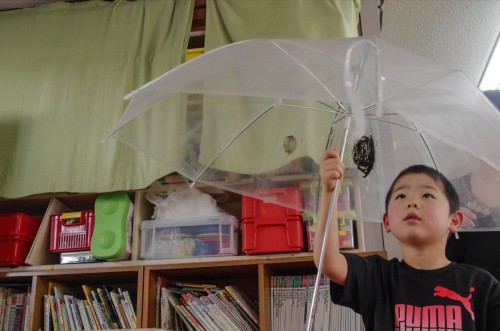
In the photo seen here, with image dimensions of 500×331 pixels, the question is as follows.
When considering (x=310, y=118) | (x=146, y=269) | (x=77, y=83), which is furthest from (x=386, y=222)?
(x=77, y=83)

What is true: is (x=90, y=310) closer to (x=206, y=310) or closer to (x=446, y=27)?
(x=206, y=310)

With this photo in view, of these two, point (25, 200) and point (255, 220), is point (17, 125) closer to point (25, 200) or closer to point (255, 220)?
point (25, 200)

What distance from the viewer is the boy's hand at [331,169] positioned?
1.25m

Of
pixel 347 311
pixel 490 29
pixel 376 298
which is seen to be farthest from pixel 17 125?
pixel 490 29

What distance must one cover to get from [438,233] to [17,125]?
83.7 inches

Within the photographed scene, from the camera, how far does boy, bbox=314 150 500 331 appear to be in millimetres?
1256

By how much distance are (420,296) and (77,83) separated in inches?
79.5

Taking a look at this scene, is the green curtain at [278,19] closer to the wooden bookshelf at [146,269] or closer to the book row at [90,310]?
the wooden bookshelf at [146,269]

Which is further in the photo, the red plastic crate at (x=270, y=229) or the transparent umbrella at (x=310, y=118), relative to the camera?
the red plastic crate at (x=270, y=229)

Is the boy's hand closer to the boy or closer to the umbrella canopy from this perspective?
the boy

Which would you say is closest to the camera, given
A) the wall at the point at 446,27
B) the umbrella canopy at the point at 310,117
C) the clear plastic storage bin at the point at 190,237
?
the umbrella canopy at the point at 310,117

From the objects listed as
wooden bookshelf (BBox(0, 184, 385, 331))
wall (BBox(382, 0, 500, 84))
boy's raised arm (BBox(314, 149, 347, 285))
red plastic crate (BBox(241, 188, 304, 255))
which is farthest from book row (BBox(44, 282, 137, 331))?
wall (BBox(382, 0, 500, 84))

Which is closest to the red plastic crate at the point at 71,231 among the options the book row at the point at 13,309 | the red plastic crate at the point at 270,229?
the book row at the point at 13,309

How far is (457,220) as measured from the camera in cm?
146
